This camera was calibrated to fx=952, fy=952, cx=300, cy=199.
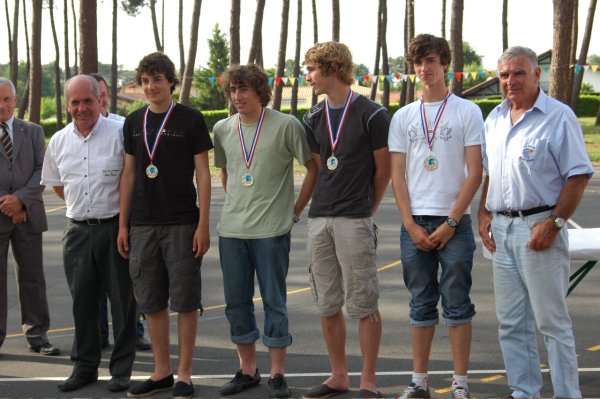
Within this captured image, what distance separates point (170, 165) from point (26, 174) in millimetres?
1958

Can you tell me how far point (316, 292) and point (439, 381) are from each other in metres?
1.07

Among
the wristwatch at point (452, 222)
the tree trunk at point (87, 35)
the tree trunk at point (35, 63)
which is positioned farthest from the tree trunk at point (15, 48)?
the wristwatch at point (452, 222)

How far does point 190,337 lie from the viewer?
6.53 m

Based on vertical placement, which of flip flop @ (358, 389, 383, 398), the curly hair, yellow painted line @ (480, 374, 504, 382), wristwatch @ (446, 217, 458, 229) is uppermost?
the curly hair

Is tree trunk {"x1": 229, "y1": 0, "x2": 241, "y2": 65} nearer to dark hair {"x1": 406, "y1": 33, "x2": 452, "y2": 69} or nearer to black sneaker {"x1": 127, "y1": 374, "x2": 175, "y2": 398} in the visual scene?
black sneaker {"x1": 127, "y1": 374, "x2": 175, "y2": 398}

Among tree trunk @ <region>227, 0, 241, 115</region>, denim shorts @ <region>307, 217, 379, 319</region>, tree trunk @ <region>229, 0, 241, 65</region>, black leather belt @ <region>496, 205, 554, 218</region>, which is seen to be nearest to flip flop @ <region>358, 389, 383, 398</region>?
denim shorts @ <region>307, 217, 379, 319</region>

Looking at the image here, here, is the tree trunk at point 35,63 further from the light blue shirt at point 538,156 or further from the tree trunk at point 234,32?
the light blue shirt at point 538,156

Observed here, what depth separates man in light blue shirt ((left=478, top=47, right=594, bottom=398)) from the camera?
213 inches

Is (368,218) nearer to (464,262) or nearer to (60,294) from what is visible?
(464,262)

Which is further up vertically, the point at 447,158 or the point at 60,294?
the point at 447,158

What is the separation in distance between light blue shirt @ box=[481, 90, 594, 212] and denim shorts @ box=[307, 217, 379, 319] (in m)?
0.97

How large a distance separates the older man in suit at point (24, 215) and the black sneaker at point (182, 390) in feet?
5.43

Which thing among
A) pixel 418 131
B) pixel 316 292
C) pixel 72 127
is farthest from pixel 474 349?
pixel 72 127

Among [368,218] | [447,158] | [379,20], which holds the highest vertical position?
[379,20]
